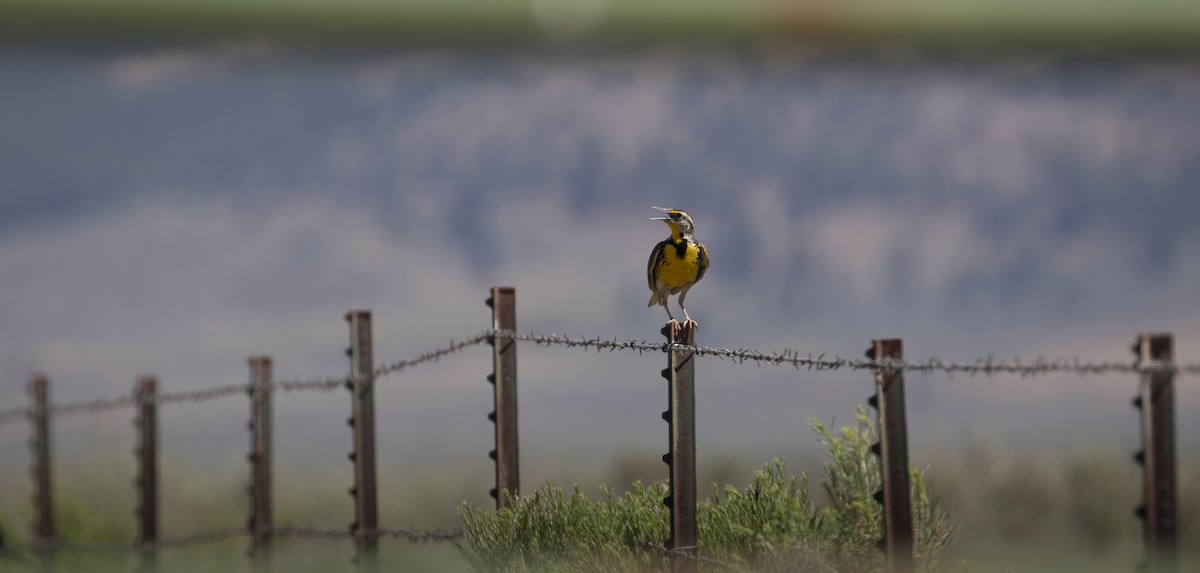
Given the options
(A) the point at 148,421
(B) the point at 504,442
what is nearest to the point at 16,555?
(A) the point at 148,421

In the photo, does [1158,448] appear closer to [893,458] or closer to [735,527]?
[893,458]

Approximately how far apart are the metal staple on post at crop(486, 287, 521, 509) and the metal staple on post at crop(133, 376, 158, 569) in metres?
5.46

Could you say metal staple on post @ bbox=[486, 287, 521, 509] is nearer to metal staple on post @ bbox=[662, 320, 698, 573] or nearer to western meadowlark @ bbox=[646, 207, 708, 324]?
western meadowlark @ bbox=[646, 207, 708, 324]

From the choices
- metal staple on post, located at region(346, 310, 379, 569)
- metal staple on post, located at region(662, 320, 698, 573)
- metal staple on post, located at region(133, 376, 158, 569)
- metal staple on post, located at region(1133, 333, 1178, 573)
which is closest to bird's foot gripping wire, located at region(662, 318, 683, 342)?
metal staple on post, located at region(662, 320, 698, 573)

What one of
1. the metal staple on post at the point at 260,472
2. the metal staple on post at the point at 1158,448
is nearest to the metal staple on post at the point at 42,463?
the metal staple on post at the point at 260,472

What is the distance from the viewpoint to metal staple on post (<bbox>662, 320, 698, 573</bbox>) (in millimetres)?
6051

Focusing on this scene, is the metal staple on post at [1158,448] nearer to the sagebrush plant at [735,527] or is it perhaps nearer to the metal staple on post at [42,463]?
the sagebrush plant at [735,527]

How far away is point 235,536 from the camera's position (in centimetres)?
1040

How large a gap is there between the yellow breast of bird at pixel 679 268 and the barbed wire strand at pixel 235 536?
71.8 inches

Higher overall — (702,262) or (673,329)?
(702,262)

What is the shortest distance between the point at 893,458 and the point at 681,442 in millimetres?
1407

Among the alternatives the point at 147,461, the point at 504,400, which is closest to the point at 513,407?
the point at 504,400

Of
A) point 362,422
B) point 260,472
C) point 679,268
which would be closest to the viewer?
point 679,268

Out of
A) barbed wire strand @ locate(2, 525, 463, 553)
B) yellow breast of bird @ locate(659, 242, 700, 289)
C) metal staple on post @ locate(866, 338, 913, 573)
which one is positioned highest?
yellow breast of bird @ locate(659, 242, 700, 289)
